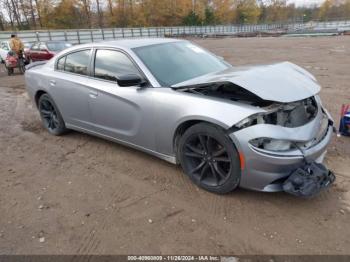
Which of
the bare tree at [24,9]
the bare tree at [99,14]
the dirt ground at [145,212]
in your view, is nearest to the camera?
the dirt ground at [145,212]

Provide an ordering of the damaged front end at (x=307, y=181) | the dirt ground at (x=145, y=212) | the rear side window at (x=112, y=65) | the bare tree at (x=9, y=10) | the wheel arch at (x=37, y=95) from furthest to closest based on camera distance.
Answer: the bare tree at (x=9, y=10)
the wheel arch at (x=37, y=95)
the rear side window at (x=112, y=65)
the damaged front end at (x=307, y=181)
the dirt ground at (x=145, y=212)

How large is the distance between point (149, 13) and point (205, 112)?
232 ft

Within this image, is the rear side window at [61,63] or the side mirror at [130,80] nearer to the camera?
the side mirror at [130,80]

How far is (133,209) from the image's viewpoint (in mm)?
3059

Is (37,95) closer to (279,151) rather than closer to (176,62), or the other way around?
(176,62)

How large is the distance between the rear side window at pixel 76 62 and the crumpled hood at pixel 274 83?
170 centimetres

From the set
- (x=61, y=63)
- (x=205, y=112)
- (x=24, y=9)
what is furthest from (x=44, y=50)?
(x=24, y=9)

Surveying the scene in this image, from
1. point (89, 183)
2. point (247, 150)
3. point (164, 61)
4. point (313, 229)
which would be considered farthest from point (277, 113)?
point (89, 183)

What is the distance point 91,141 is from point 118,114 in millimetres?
1309

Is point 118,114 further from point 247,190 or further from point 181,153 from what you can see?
point 247,190

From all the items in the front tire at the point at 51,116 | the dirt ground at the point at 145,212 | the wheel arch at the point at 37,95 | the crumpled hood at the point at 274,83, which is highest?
the crumpled hood at the point at 274,83

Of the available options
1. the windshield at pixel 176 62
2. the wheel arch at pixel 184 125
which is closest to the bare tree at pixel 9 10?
the windshield at pixel 176 62

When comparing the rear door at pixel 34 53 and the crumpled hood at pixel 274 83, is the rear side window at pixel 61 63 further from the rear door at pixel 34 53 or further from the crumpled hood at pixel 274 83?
the rear door at pixel 34 53

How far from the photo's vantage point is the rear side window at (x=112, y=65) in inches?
147
